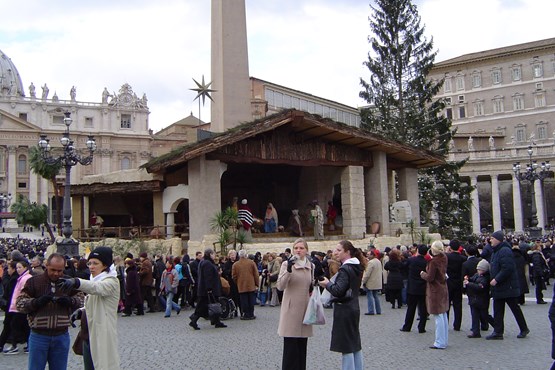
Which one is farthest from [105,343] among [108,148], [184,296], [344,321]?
[108,148]

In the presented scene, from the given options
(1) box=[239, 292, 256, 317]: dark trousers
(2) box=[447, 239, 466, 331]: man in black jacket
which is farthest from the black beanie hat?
(1) box=[239, 292, 256, 317]: dark trousers

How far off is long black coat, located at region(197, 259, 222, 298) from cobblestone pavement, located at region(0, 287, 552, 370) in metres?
0.78

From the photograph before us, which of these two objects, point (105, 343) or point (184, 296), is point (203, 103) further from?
point (105, 343)

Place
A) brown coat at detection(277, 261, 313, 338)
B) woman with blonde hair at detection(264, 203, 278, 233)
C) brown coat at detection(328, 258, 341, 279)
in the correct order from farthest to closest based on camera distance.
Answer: woman with blonde hair at detection(264, 203, 278, 233) < brown coat at detection(328, 258, 341, 279) < brown coat at detection(277, 261, 313, 338)

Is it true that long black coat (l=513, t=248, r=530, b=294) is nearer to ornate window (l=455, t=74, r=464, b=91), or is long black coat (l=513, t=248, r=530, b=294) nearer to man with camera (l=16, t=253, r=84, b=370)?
man with camera (l=16, t=253, r=84, b=370)

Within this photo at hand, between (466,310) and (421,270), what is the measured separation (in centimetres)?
413

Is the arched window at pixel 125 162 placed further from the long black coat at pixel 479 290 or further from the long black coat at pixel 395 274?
the long black coat at pixel 479 290

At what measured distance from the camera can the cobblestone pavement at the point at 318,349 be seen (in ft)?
28.1

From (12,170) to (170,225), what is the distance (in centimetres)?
7434

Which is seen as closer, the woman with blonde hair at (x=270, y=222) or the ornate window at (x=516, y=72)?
the woman with blonde hair at (x=270, y=222)

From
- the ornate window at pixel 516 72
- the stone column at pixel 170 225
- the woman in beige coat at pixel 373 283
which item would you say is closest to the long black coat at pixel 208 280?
the woman in beige coat at pixel 373 283

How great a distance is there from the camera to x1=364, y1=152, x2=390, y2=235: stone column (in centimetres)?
2803

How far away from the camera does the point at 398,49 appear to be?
132ft

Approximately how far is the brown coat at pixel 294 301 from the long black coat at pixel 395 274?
835 cm
